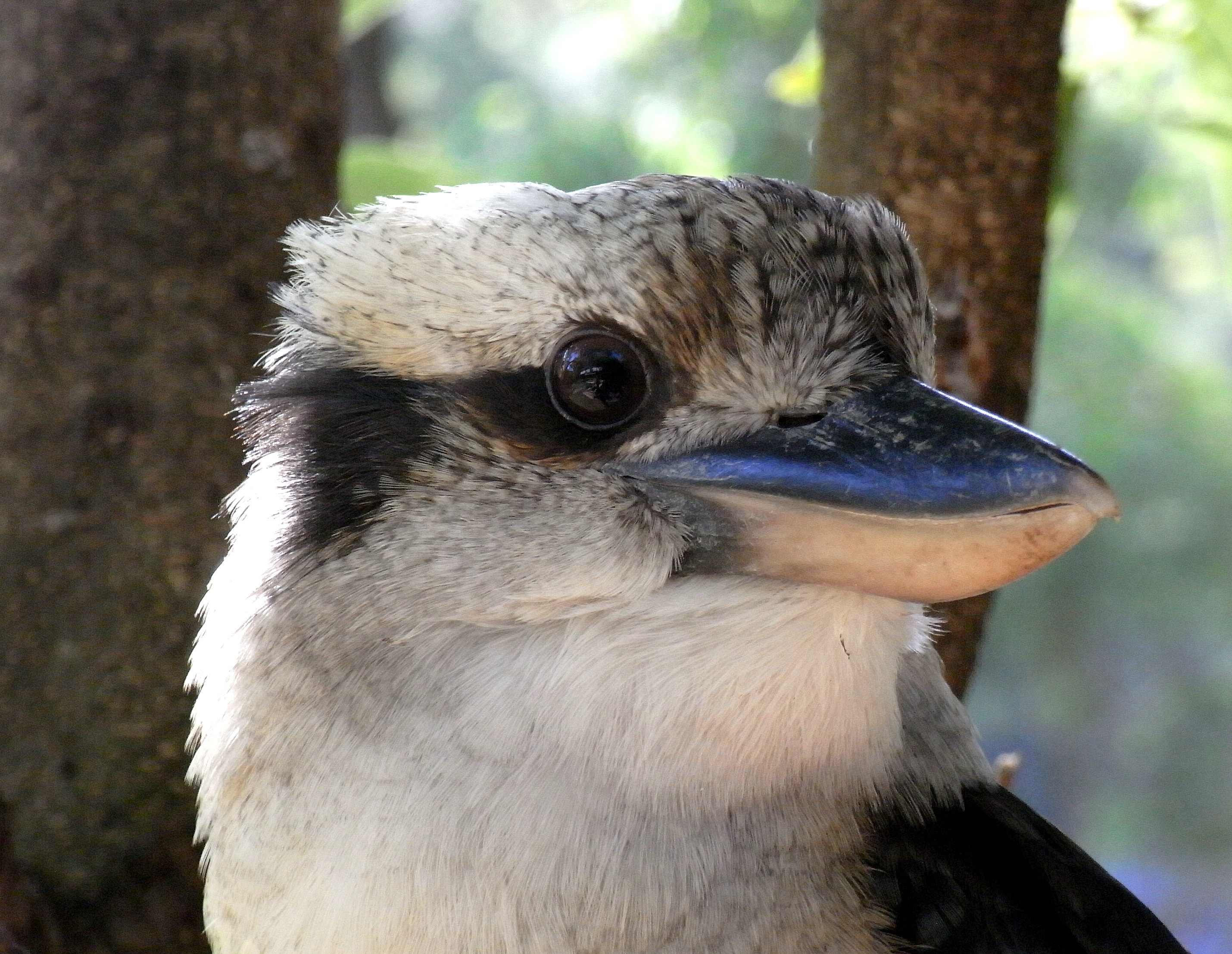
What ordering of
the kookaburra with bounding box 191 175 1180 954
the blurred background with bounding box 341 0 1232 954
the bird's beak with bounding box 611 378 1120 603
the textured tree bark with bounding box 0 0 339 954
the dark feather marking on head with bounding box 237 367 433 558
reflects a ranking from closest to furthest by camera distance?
→ 1. the bird's beak with bounding box 611 378 1120 603
2. the kookaburra with bounding box 191 175 1180 954
3. the dark feather marking on head with bounding box 237 367 433 558
4. the textured tree bark with bounding box 0 0 339 954
5. the blurred background with bounding box 341 0 1232 954

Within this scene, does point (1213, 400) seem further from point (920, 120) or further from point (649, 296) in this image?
point (649, 296)

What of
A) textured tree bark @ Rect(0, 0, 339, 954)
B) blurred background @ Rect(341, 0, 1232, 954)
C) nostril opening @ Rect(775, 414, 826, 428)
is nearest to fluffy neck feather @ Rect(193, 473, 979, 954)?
nostril opening @ Rect(775, 414, 826, 428)

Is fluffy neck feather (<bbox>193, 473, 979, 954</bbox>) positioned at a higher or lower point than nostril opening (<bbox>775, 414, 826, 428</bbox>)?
lower

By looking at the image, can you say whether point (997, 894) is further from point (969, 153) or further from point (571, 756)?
point (969, 153)

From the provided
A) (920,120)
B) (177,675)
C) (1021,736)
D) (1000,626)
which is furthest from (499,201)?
(1021,736)

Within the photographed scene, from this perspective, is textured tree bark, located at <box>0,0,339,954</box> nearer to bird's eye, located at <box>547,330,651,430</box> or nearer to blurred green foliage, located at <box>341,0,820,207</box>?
bird's eye, located at <box>547,330,651,430</box>

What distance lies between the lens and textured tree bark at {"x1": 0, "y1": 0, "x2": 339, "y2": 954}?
5.98ft

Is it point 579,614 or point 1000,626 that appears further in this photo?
point 1000,626

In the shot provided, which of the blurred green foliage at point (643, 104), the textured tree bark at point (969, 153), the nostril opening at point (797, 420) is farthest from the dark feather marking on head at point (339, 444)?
the blurred green foliage at point (643, 104)

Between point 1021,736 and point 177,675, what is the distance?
23.4ft

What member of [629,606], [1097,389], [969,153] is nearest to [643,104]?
[1097,389]

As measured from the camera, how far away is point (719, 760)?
Result: 48.2 inches

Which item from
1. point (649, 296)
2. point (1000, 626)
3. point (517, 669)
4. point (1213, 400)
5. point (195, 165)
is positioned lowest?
point (1000, 626)

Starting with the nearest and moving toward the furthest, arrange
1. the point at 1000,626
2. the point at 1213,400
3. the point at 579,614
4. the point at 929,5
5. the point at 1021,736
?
the point at 579,614 → the point at 929,5 → the point at 1213,400 → the point at 1000,626 → the point at 1021,736
